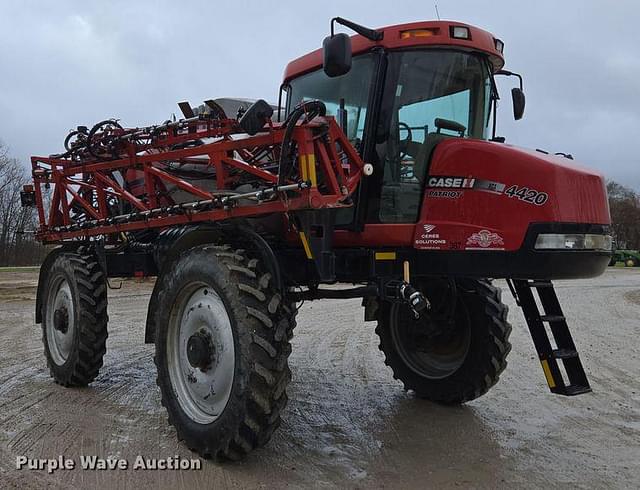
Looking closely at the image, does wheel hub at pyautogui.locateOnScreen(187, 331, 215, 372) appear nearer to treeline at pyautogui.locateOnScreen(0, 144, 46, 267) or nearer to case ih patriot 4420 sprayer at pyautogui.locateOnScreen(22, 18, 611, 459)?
case ih patriot 4420 sprayer at pyautogui.locateOnScreen(22, 18, 611, 459)

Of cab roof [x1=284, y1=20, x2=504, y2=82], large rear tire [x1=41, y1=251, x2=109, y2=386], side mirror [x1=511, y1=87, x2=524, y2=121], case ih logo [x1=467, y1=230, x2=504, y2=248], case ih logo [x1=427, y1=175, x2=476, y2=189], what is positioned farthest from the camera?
large rear tire [x1=41, y1=251, x2=109, y2=386]

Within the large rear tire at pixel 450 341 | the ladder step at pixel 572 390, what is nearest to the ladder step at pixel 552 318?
the ladder step at pixel 572 390

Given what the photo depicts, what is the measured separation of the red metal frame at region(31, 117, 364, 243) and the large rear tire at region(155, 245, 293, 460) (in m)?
0.48

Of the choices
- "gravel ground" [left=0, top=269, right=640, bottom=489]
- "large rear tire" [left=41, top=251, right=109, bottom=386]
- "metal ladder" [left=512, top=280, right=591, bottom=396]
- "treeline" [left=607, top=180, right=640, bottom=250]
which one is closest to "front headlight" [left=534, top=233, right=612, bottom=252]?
"metal ladder" [left=512, top=280, right=591, bottom=396]

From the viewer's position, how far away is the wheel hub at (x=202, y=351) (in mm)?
4195

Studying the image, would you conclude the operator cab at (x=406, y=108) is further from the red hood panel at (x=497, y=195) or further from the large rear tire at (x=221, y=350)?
the large rear tire at (x=221, y=350)

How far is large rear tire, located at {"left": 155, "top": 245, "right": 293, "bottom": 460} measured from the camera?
3.78m

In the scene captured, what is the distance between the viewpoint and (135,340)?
29.1ft

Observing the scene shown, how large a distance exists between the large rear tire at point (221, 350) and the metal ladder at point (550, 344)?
1728 millimetres

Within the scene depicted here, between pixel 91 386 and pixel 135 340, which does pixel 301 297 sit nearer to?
pixel 91 386

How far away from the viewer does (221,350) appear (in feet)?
13.6

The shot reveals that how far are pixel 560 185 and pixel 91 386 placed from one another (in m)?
4.73

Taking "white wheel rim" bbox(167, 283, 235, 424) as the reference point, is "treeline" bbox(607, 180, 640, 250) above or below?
above

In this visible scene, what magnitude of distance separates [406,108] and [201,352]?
87.6 inches
